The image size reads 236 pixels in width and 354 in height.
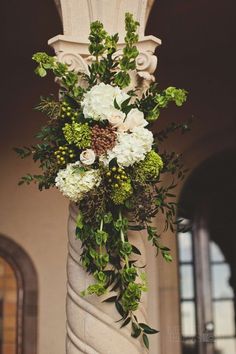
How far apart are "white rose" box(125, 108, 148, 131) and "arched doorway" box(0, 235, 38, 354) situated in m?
3.59

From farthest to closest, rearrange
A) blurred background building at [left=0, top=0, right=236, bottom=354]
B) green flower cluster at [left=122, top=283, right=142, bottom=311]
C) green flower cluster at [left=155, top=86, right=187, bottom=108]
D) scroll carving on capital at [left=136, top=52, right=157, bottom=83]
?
blurred background building at [left=0, top=0, right=236, bottom=354] < scroll carving on capital at [left=136, top=52, right=157, bottom=83] < green flower cluster at [left=155, top=86, right=187, bottom=108] < green flower cluster at [left=122, top=283, right=142, bottom=311]

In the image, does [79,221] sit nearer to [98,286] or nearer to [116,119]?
[98,286]

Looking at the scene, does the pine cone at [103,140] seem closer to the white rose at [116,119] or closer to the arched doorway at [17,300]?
the white rose at [116,119]

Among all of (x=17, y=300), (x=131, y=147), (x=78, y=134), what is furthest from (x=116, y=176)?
(x=17, y=300)

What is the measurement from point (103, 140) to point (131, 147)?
145mm

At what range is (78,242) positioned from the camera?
3.73 m

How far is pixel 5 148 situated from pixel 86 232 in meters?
3.77

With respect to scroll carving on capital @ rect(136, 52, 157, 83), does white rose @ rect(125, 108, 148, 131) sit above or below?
below

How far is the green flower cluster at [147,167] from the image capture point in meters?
3.48

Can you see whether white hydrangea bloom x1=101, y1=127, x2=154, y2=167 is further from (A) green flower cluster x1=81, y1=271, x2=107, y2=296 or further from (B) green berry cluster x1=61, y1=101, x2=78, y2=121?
(A) green flower cluster x1=81, y1=271, x2=107, y2=296

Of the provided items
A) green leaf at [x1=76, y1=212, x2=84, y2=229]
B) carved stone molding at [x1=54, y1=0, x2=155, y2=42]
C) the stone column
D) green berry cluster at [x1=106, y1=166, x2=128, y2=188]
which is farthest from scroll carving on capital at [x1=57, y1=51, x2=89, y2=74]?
green leaf at [x1=76, y1=212, x2=84, y2=229]

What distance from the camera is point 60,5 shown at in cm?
415

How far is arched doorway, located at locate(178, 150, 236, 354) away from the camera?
7.21 metres

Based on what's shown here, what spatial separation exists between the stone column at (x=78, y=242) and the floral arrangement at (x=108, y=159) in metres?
0.09
